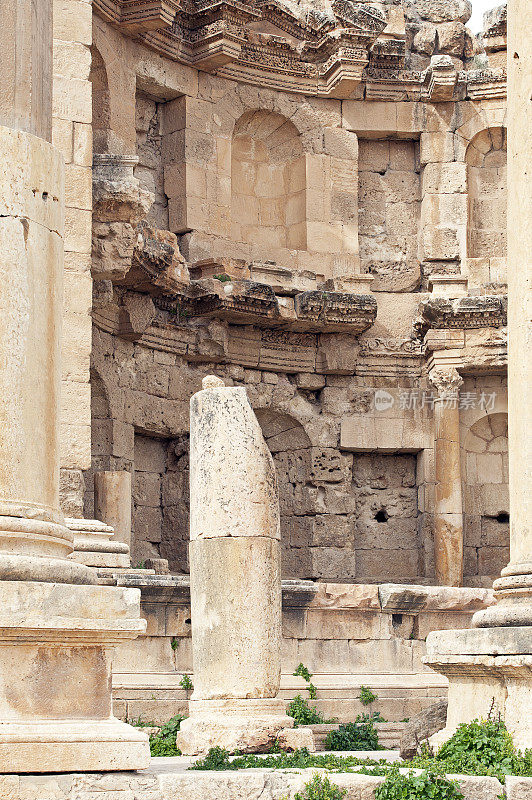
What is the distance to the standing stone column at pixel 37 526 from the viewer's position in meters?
5.30

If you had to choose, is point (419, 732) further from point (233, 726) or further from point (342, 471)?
point (342, 471)

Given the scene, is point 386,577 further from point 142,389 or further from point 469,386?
point 142,389

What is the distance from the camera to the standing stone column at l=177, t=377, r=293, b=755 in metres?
9.52

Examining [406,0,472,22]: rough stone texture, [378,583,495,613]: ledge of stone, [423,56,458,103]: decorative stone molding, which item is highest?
[406,0,472,22]: rough stone texture

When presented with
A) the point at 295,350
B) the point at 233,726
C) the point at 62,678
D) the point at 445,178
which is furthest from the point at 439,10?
the point at 62,678

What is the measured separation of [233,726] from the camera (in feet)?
30.6

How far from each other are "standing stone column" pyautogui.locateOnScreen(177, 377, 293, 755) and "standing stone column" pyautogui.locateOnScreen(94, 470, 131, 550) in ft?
15.4

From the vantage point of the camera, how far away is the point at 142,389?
56.4 ft

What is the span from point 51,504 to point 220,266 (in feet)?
40.7

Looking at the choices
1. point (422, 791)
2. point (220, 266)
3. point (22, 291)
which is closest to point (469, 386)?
point (220, 266)

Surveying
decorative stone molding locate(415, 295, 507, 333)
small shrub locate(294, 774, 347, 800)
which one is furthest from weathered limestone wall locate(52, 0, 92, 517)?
decorative stone molding locate(415, 295, 507, 333)

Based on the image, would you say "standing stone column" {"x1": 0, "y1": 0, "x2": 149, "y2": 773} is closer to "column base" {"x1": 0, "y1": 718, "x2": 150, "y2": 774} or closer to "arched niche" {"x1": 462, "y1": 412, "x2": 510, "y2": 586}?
"column base" {"x1": 0, "y1": 718, "x2": 150, "y2": 774}

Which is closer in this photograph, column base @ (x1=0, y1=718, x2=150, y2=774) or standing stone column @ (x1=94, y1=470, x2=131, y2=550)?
A: column base @ (x1=0, y1=718, x2=150, y2=774)

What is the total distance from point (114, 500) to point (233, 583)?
5349 millimetres
